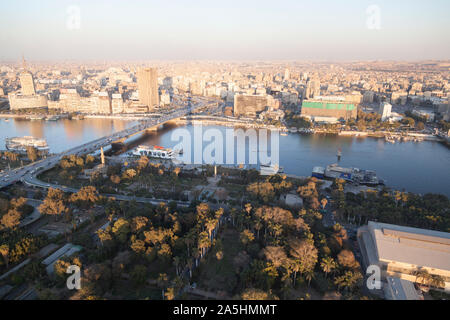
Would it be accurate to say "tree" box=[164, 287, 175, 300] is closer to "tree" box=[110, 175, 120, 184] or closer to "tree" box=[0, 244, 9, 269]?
"tree" box=[0, 244, 9, 269]

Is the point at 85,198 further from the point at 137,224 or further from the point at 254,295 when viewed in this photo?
the point at 254,295

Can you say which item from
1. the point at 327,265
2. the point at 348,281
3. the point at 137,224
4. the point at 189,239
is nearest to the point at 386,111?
the point at 327,265

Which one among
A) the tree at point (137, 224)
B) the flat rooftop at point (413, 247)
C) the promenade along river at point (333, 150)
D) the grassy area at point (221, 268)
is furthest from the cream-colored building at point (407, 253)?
the promenade along river at point (333, 150)

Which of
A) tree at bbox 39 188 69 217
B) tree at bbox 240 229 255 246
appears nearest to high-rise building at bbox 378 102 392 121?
tree at bbox 240 229 255 246

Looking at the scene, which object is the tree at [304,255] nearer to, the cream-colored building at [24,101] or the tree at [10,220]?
the tree at [10,220]

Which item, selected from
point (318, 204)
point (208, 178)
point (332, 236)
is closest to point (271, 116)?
point (208, 178)

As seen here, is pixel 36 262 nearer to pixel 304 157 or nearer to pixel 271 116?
pixel 304 157
